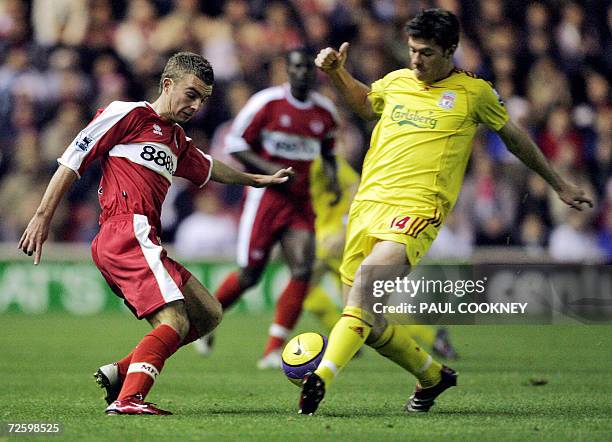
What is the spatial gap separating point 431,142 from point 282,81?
954 centimetres

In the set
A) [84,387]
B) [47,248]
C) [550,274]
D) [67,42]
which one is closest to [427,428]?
[84,387]

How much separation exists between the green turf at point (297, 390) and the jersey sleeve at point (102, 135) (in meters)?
1.37

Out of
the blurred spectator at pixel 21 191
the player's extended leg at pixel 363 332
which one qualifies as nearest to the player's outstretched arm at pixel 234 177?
the player's extended leg at pixel 363 332

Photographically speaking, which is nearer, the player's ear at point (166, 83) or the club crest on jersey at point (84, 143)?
the club crest on jersey at point (84, 143)

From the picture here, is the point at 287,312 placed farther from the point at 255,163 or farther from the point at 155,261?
the point at 155,261

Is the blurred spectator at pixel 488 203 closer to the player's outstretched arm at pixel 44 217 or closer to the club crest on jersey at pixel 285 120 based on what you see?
the club crest on jersey at pixel 285 120

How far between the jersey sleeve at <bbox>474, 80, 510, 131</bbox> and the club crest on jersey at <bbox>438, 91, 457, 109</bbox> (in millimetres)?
135

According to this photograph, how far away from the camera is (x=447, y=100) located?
6.96 m

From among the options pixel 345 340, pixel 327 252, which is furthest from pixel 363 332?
pixel 327 252

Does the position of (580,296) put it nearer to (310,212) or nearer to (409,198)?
(310,212)

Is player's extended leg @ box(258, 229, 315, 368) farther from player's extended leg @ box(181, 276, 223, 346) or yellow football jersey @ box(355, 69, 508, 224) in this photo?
yellow football jersey @ box(355, 69, 508, 224)

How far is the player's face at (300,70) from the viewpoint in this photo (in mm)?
10898

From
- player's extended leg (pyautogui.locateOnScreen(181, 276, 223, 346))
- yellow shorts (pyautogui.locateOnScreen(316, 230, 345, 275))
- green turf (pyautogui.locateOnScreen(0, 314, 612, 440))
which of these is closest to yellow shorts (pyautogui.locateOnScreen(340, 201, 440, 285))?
player's extended leg (pyautogui.locateOnScreen(181, 276, 223, 346))

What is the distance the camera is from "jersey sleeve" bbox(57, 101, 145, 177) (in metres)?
6.51
